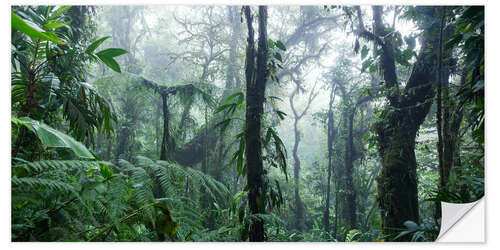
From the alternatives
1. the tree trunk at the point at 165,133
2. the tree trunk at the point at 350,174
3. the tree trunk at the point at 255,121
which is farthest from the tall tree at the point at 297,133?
the tree trunk at the point at 165,133

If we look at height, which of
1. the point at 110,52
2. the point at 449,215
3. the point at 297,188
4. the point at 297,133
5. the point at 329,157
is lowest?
the point at 297,188

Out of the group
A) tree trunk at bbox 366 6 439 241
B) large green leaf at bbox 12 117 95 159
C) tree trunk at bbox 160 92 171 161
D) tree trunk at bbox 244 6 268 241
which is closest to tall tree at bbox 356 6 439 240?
tree trunk at bbox 366 6 439 241

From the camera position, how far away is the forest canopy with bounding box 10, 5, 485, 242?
1374mm

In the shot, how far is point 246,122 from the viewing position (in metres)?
1.84

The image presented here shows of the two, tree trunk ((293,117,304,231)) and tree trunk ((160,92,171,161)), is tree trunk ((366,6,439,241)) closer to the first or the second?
tree trunk ((293,117,304,231))

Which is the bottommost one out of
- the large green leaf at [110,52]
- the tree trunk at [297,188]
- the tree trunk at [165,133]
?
the tree trunk at [297,188]

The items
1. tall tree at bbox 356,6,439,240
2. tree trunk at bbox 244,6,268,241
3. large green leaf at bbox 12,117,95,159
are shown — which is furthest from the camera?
tall tree at bbox 356,6,439,240

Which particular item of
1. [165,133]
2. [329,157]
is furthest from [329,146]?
[165,133]

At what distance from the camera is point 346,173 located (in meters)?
2.91

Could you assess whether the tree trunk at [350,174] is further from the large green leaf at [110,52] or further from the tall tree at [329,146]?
the large green leaf at [110,52]

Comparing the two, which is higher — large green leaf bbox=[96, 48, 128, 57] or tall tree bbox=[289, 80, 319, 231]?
large green leaf bbox=[96, 48, 128, 57]

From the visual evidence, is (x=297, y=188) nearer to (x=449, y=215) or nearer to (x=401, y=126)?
(x=401, y=126)

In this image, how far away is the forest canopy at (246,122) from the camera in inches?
54.1
